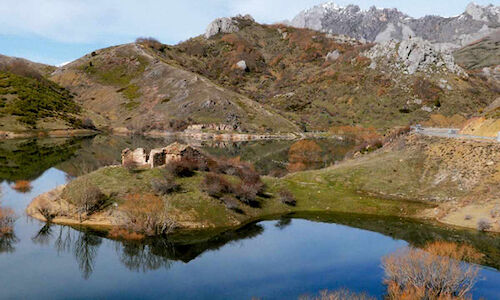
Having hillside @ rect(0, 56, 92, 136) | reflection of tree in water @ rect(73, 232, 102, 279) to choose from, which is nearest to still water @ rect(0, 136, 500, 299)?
reflection of tree in water @ rect(73, 232, 102, 279)

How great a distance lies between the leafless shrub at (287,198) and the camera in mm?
52841

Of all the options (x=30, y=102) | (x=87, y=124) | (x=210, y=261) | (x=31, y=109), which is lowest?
(x=210, y=261)

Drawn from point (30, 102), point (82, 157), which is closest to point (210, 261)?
point (82, 157)

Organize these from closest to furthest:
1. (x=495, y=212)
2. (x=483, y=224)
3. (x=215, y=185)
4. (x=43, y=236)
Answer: (x=43, y=236) < (x=483, y=224) < (x=495, y=212) < (x=215, y=185)

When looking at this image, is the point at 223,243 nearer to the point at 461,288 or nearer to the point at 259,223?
the point at 259,223

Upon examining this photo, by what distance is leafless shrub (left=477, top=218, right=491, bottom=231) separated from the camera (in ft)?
141

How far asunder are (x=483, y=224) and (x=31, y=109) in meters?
172

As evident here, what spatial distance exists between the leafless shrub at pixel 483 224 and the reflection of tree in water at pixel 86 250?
42.2 m

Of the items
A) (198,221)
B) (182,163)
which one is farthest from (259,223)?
(182,163)

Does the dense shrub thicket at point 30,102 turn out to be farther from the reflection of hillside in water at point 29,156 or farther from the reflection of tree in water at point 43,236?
the reflection of tree in water at point 43,236

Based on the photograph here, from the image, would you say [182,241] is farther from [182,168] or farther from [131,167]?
[131,167]

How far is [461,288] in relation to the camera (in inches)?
1006

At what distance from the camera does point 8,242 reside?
36000mm

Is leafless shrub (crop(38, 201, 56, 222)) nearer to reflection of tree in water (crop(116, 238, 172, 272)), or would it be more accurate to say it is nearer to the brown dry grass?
the brown dry grass
